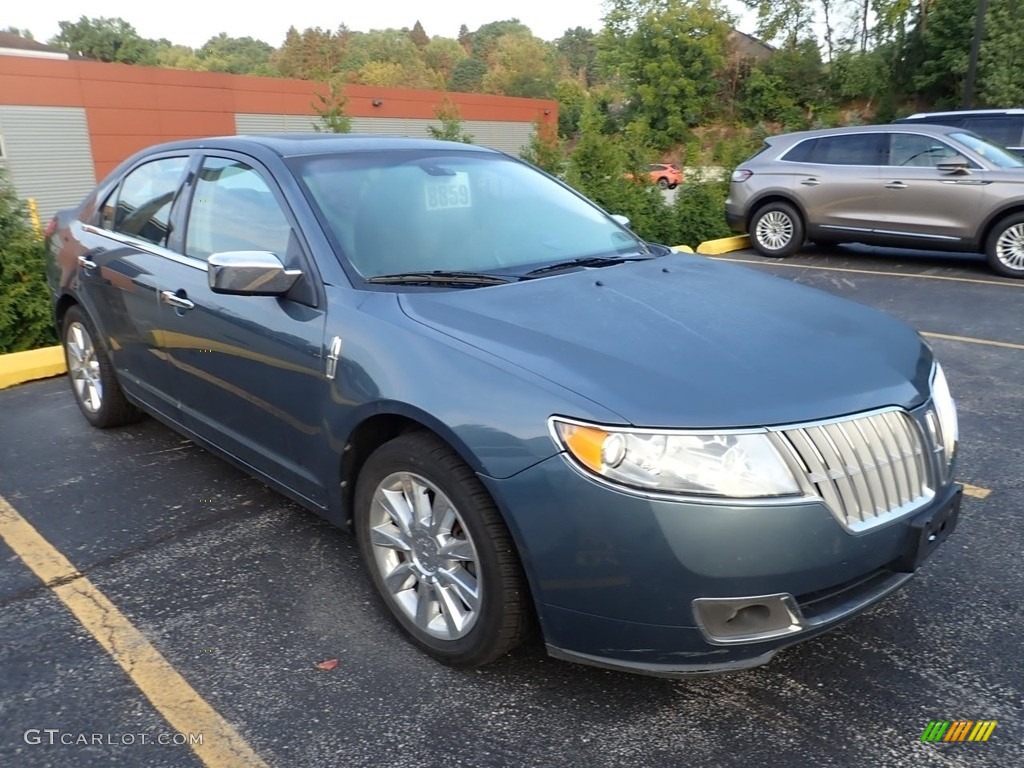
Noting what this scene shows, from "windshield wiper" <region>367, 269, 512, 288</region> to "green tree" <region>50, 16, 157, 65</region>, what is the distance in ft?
233

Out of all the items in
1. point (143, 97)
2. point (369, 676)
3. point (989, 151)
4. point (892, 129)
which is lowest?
point (369, 676)

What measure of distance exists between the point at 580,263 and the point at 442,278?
63 cm

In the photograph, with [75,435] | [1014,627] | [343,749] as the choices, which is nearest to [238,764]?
[343,749]

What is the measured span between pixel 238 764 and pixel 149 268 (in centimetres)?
245

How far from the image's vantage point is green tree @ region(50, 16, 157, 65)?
64875mm

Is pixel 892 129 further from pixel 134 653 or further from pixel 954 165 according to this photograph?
pixel 134 653

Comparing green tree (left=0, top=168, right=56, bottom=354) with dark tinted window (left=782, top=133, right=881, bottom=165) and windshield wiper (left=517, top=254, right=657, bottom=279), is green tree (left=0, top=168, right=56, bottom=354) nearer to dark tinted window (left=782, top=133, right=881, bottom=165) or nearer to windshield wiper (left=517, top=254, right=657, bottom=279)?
windshield wiper (left=517, top=254, right=657, bottom=279)

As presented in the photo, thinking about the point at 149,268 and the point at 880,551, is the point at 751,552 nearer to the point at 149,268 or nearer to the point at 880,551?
the point at 880,551

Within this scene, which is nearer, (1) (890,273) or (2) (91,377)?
(2) (91,377)

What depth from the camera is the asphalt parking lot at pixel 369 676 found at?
2.36 metres

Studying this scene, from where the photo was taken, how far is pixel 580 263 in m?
3.38

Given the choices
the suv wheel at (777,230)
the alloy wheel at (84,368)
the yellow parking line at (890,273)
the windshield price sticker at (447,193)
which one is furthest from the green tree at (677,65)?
the windshield price sticker at (447,193)

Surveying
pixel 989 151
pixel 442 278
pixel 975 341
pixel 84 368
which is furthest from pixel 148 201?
pixel 989 151

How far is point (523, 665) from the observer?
275 cm
